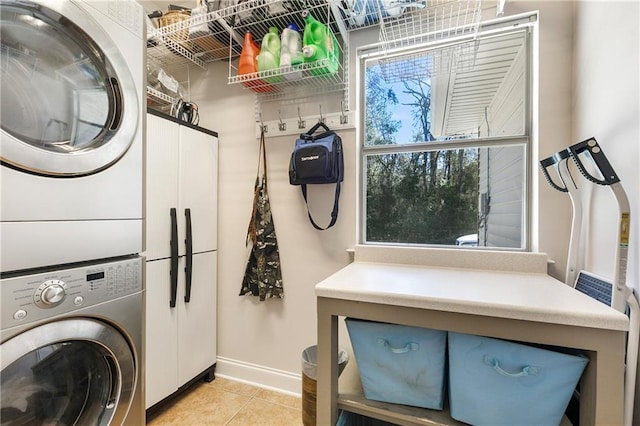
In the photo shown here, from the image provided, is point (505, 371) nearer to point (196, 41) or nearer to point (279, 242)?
point (279, 242)

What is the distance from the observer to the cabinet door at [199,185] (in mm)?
1884

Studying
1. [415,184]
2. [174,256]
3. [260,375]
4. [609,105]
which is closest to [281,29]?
[415,184]

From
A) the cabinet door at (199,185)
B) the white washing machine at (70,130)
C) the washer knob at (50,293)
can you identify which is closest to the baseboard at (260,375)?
the cabinet door at (199,185)

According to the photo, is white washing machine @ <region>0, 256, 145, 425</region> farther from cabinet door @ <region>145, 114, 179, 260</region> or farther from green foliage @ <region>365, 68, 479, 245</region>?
green foliage @ <region>365, 68, 479, 245</region>

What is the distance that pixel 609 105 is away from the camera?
3.69 feet

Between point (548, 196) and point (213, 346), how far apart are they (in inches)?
91.9

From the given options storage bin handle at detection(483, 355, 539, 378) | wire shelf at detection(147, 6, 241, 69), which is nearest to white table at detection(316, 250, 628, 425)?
storage bin handle at detection(483, 355, 539, 378)

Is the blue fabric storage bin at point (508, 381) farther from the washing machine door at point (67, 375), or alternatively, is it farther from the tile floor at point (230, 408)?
the washing machine door at point (67, 375)

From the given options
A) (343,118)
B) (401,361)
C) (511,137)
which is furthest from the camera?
(343,118)

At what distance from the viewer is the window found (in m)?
1.66

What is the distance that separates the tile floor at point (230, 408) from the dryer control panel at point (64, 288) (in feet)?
3.55

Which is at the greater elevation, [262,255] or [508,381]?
[262,255]

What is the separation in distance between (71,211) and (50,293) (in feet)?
0.86

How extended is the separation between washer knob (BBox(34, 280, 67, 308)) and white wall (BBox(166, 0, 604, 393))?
1249 mm
